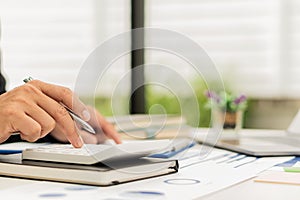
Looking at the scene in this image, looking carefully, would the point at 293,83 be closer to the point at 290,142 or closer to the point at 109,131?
the point at 290,142

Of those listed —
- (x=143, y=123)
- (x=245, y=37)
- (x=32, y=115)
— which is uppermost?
(x=245, y=37)

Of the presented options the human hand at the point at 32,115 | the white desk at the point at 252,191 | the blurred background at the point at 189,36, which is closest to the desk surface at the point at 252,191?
the white desk at the point at 252,191

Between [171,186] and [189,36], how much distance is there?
2.10m

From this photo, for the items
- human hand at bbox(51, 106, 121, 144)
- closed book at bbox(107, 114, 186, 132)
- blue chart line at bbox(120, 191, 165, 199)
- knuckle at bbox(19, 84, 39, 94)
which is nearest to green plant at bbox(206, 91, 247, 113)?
closed book at bbox(107, 114, 186, 132)

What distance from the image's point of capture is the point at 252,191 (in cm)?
86

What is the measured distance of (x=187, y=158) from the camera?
1.24 meters

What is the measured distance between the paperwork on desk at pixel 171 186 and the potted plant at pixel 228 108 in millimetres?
478

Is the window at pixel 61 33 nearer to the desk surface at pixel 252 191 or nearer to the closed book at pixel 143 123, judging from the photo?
the closed book at pixel 143 123

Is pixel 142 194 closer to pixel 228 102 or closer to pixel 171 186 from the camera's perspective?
pixel 171 186

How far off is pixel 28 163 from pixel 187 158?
382 millimetres

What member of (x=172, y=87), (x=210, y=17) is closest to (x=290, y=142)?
(x=172, y=87)

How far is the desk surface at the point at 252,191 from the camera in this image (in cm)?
82

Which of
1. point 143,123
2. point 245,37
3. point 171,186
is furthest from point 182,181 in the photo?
point 245,37

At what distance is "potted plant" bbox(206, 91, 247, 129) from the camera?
5.34 ft
